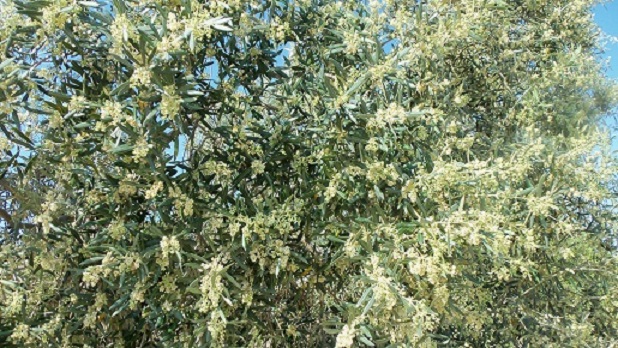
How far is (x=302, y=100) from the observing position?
9.29 feet

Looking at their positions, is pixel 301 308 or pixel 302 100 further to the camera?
pixel 301 308

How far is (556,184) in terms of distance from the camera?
2938 mm

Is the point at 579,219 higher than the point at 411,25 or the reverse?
the reverse

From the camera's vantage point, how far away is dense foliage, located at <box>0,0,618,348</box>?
2279 mm

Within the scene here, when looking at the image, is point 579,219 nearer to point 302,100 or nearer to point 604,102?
point 604,102

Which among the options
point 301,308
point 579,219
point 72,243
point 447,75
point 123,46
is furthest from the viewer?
point 579,219

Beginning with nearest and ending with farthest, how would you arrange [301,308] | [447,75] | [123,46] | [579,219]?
[123,46]
[301,308]
[447,75]
[579,219]

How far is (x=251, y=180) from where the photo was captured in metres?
2.72

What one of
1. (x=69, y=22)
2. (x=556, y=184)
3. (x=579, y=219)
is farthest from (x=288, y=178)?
(x=579, y=219)

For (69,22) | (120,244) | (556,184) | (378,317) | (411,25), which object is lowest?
(378,317)

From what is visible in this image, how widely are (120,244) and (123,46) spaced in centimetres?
81

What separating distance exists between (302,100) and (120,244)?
3.55 ft

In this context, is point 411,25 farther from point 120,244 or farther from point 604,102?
point 604,102

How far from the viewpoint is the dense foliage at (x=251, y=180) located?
228 centimetres
